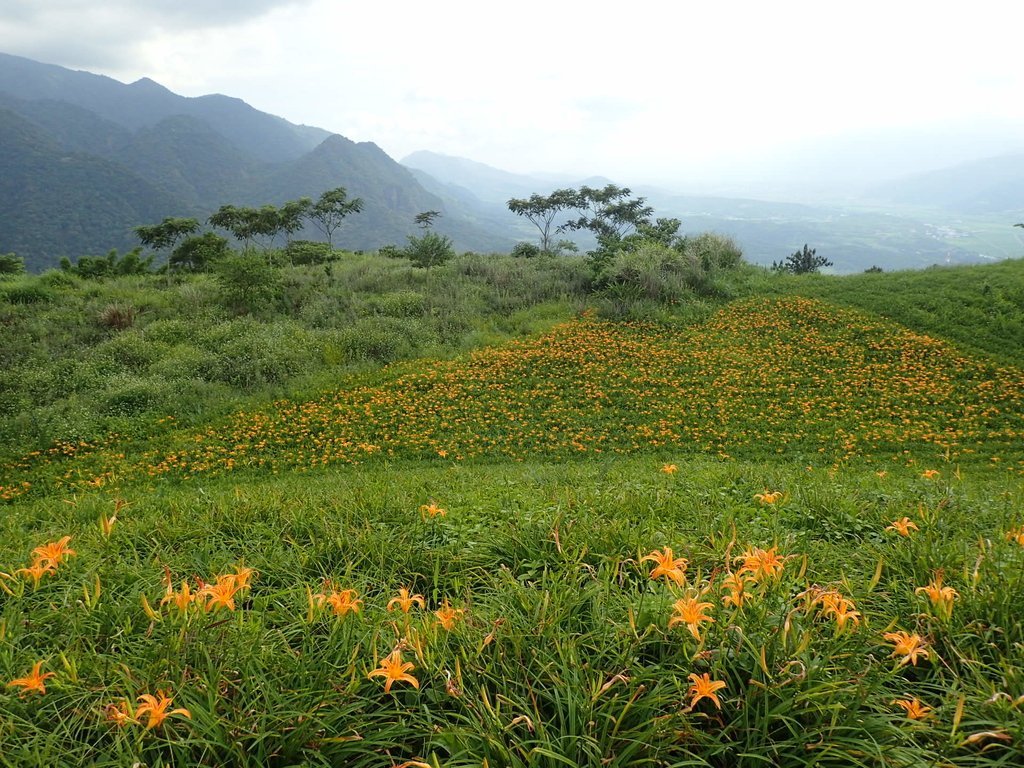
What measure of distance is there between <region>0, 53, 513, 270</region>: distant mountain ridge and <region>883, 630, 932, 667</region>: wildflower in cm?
10145

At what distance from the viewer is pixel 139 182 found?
102312 millimetres

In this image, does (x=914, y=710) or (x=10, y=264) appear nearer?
(x=914, y=710)

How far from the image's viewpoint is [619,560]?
232 cm

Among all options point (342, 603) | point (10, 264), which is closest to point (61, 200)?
point (10, 264)

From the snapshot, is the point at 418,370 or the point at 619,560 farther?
the point at 418,370

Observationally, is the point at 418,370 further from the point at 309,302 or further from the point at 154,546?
the point at 154,546

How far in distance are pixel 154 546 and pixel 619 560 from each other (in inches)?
116

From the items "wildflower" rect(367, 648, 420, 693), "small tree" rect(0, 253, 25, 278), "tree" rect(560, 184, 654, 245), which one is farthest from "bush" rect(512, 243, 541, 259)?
"wildflower" rect(367, 648, 420, 693)

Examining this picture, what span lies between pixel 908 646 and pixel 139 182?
136 m

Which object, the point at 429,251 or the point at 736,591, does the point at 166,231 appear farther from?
the point at 736,591

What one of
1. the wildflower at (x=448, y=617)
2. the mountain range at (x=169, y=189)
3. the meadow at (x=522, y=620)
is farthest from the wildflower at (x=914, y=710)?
the mountain range at (x=169, y=189)

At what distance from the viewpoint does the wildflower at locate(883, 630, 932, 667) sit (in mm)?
1563

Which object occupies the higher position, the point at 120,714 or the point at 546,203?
the point at 546,203

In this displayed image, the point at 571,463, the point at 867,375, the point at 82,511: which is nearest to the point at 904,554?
the point at 571,463
